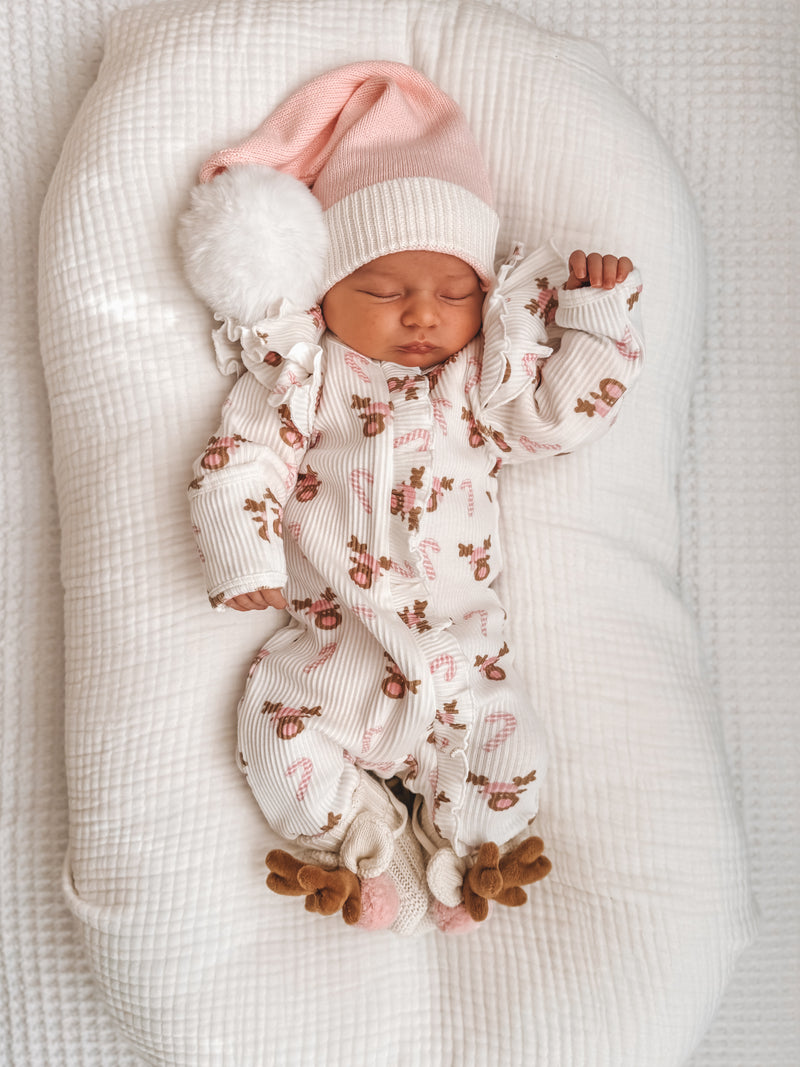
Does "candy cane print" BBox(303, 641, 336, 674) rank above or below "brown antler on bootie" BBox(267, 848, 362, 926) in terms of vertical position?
above

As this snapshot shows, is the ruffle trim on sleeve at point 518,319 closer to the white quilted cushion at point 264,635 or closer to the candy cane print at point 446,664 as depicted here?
the white quilted cushion at point 264,635

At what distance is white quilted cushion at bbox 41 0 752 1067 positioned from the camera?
44.6 inches

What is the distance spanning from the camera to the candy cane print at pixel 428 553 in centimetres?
116

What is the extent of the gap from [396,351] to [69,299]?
419 millimetres

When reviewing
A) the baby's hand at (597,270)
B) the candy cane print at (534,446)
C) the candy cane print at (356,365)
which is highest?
the baby's hand at (597,270)

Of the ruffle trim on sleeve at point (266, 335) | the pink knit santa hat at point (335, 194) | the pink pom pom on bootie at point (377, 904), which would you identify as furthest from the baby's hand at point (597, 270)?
the pink pom pom on bootie at point (377, 904)

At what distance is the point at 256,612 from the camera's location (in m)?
1.21

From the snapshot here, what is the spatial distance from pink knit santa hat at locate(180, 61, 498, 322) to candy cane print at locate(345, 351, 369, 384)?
0.26 feet

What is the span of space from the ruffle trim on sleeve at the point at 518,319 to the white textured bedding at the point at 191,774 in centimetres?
11

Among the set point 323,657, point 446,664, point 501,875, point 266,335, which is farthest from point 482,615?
point 266,335

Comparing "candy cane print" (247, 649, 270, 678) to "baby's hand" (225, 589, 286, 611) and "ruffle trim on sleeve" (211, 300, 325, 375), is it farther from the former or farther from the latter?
"ruffle trim on sleeve" (211, 300, 325, 375)

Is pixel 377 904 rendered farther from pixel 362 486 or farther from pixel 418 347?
pixel 418 347

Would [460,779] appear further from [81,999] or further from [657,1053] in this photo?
[81,999]

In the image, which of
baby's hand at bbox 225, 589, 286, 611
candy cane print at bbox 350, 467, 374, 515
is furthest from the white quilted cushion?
candy cane print at bbox 350, 467, 374, 515
